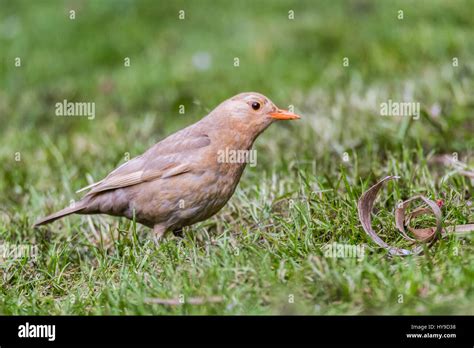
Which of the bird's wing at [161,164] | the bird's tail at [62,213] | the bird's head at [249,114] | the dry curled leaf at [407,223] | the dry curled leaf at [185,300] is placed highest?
the bird's head at [249,114]

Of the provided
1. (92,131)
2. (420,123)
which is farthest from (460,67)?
(92,131)

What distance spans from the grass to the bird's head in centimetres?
46

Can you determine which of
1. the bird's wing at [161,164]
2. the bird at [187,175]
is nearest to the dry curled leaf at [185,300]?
the bird at [187,175]

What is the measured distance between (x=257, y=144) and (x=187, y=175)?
2.05m

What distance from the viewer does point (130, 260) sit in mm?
4742

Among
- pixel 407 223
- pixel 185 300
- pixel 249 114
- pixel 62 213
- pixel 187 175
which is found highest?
pixel 249 114

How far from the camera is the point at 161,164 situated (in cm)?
514

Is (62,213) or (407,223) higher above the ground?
(62,213)

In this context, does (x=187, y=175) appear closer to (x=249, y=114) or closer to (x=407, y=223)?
(x=249, y=114)

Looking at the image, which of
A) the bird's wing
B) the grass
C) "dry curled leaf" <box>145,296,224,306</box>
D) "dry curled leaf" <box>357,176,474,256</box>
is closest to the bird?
the bird's wing

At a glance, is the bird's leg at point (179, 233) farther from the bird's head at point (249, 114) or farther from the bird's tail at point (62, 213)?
the bird's head at point (249, 114)

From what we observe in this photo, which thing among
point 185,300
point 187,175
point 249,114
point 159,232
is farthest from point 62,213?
point 185,300

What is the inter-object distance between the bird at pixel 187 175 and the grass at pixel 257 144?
0.19 metres

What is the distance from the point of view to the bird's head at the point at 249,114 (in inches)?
202
